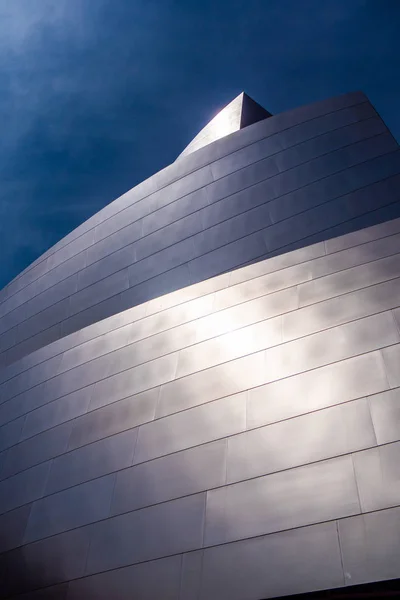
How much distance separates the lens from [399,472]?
5078 millimetres

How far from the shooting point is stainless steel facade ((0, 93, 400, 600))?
5.27 m

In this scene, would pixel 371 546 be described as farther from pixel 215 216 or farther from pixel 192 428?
pixel 215 216

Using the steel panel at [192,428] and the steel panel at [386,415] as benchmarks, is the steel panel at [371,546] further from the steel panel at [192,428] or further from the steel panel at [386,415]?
the steel panel at [192,428]

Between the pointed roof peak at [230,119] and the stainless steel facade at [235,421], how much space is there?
35.6 feet

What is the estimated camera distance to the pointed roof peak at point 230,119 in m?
23.1

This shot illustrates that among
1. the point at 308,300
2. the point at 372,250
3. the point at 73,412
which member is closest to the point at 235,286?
the point at 308,300

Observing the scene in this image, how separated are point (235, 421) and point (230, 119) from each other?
65.3ft

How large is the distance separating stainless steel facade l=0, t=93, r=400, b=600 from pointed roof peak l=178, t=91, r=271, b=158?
10840mm

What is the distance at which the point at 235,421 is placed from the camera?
22.0 ft

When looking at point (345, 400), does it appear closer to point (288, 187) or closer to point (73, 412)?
point (73, 412)

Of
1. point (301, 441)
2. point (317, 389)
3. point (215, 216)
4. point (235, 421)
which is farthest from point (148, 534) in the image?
point (215, 216)

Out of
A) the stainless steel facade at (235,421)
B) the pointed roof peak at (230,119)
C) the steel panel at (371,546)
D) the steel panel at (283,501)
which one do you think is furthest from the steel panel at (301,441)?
the pointed roof peak at (230,119)

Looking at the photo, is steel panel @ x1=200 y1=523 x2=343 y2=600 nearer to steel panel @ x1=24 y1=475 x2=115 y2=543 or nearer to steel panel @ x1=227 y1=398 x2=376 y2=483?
steel panel @ x1=227 y1=398 x2=376 y2=483

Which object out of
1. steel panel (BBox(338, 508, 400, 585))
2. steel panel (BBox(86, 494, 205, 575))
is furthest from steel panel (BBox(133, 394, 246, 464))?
steel panel (BBox(338, 508, 400, 585))
